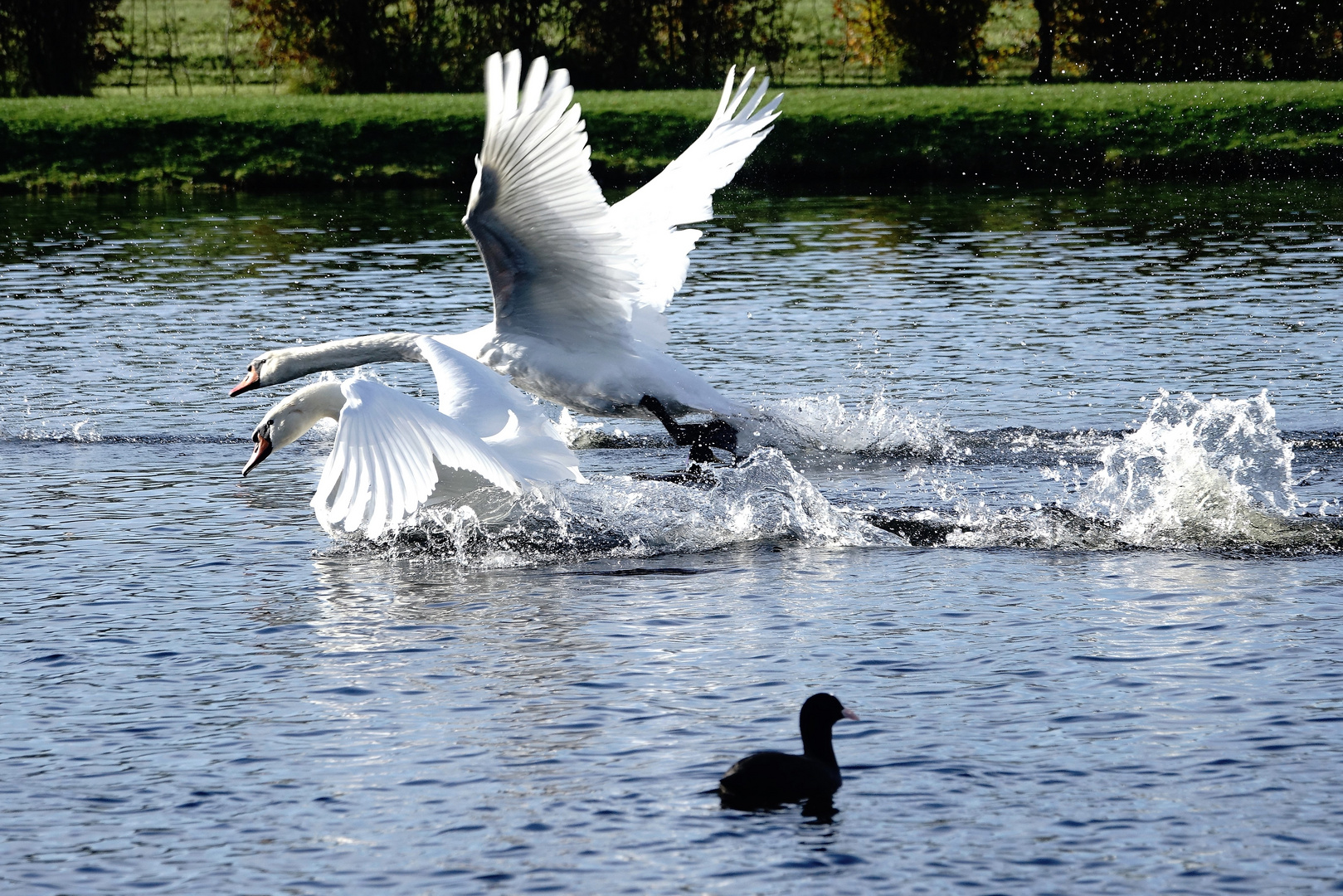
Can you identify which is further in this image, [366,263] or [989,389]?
[366,263]

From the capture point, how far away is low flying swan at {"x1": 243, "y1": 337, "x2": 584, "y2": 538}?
293 inches

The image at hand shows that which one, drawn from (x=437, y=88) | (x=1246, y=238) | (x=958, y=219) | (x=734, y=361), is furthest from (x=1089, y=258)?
(x=437, y=88)

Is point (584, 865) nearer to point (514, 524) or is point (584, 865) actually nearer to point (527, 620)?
point (527, 620)

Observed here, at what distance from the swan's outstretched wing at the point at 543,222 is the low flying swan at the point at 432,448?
0.70 meters

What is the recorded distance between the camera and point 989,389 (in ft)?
43.9

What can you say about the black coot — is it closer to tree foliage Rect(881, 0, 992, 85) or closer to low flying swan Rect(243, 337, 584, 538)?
low flying swan Rect(243, 337, 584, 538)

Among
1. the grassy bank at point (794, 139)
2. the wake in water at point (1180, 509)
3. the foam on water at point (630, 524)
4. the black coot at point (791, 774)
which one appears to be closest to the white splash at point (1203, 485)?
the wake in water at point (1180, 509)

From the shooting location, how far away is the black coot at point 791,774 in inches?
231

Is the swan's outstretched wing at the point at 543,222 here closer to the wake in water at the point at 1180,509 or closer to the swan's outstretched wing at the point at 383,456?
the swan's outstretched wing at the point at 383,456

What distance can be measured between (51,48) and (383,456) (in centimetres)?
3200

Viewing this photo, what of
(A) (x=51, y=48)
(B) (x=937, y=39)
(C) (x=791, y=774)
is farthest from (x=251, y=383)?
(A) (x=51, y=48)

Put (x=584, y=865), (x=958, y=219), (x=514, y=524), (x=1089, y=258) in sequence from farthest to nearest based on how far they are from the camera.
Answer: (x=958, y=219), (x=1089, y=258), (x=514, y=524), (x=584, y=865)

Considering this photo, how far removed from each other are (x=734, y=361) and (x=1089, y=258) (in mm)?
6831

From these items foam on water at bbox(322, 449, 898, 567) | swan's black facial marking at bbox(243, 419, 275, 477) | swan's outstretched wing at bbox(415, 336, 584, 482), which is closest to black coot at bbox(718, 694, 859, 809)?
swan's outstretched wing at bbox(415, 336, 584, 482)
